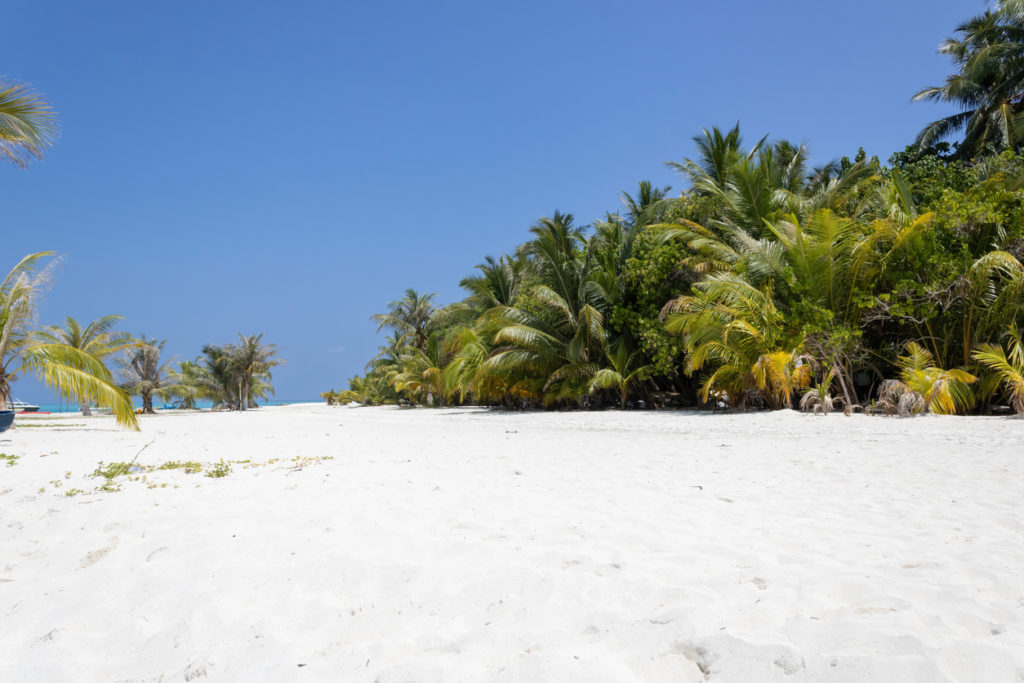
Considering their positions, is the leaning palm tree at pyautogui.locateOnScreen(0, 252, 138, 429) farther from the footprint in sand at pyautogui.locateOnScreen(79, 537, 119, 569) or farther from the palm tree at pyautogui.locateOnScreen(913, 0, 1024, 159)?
the palm tree at pyautogui.locateOnScreen(913, 0, 1024, 159)

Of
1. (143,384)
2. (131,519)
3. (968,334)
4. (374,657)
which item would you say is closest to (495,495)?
(374,657)

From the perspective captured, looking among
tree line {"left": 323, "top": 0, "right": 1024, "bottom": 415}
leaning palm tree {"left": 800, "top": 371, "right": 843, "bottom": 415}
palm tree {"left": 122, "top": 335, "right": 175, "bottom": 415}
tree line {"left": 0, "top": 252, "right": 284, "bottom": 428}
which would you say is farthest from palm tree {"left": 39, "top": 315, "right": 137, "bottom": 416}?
leaning palm tree {"left": 800, "top": 371, "right": 843, "bottom": 415}

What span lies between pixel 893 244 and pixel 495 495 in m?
11.8

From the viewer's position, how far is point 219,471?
5.25m

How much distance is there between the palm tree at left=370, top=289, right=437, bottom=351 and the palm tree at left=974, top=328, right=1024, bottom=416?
27554 millimetres

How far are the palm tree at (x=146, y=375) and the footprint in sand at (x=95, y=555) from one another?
34.4 m

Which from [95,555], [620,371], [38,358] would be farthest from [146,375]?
[95,555]

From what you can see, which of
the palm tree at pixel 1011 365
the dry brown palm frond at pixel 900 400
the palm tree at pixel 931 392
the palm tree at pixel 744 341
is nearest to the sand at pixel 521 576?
the dry brown palm frond at pixel 900 400

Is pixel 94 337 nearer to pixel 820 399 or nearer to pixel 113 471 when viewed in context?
pixel 113 471

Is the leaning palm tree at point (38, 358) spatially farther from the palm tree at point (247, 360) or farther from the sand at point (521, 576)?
the palm tree at point (247, 360)

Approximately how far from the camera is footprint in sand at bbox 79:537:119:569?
9.45 feet

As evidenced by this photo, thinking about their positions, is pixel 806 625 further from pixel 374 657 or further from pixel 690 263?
pixel 690 263

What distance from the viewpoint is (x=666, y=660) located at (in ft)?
5.98

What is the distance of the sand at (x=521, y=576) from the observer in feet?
6.11
